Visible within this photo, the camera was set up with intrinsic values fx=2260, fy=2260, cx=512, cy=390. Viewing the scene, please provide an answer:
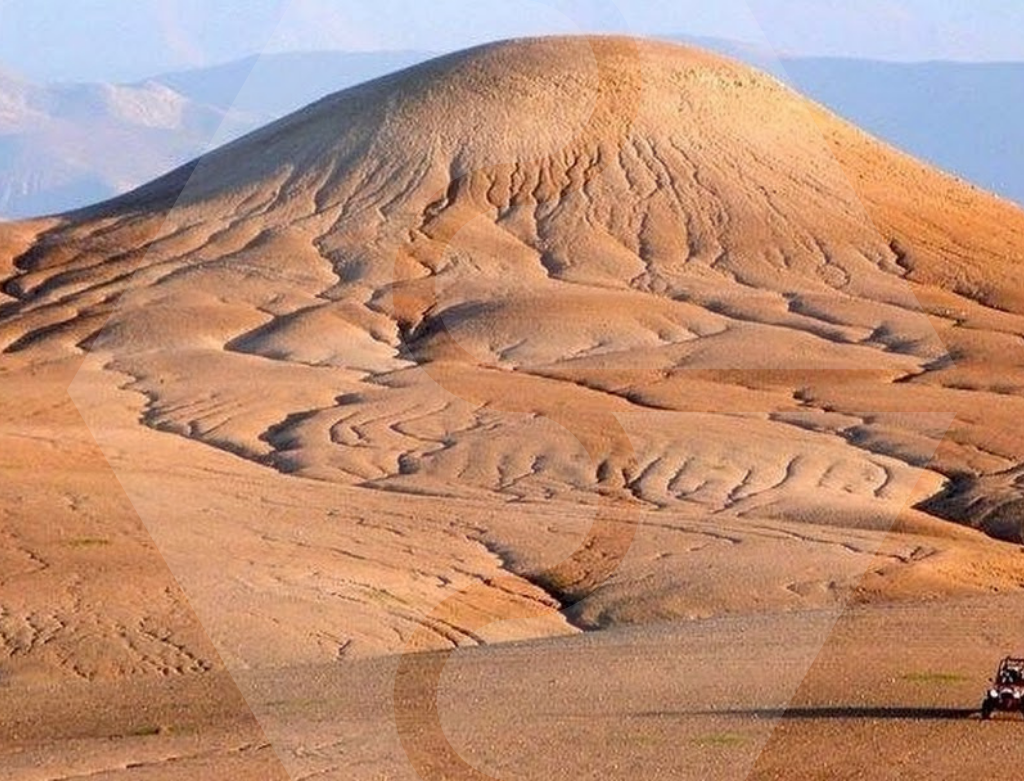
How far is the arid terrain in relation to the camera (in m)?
22.7

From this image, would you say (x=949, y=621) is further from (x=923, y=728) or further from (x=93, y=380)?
(x=93, y=380)

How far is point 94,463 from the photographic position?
43.8 m

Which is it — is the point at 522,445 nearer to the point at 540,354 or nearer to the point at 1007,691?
the point at 540,354

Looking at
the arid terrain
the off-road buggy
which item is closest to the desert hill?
the arid terrain

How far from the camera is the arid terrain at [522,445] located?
22.7 m

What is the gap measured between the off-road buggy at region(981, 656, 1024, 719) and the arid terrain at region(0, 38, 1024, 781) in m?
0.21

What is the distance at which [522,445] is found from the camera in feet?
163

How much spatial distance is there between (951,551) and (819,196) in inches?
1687

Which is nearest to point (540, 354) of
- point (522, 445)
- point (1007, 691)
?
point (522, 445)

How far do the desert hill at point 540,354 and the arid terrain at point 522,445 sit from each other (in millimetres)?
176

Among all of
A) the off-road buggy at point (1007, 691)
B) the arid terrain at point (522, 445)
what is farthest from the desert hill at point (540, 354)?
the off-road buggy at point (1007, 691)

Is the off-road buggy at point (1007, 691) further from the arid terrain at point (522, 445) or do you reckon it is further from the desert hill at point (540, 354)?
the desert hill at point (540, 354)

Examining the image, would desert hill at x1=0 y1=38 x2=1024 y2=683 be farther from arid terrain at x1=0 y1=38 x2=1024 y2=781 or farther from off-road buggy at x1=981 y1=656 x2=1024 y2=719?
off-road buggy at x1=981 y1=656 x2=1024 y2=719

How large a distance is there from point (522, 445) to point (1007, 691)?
29.5 meters
